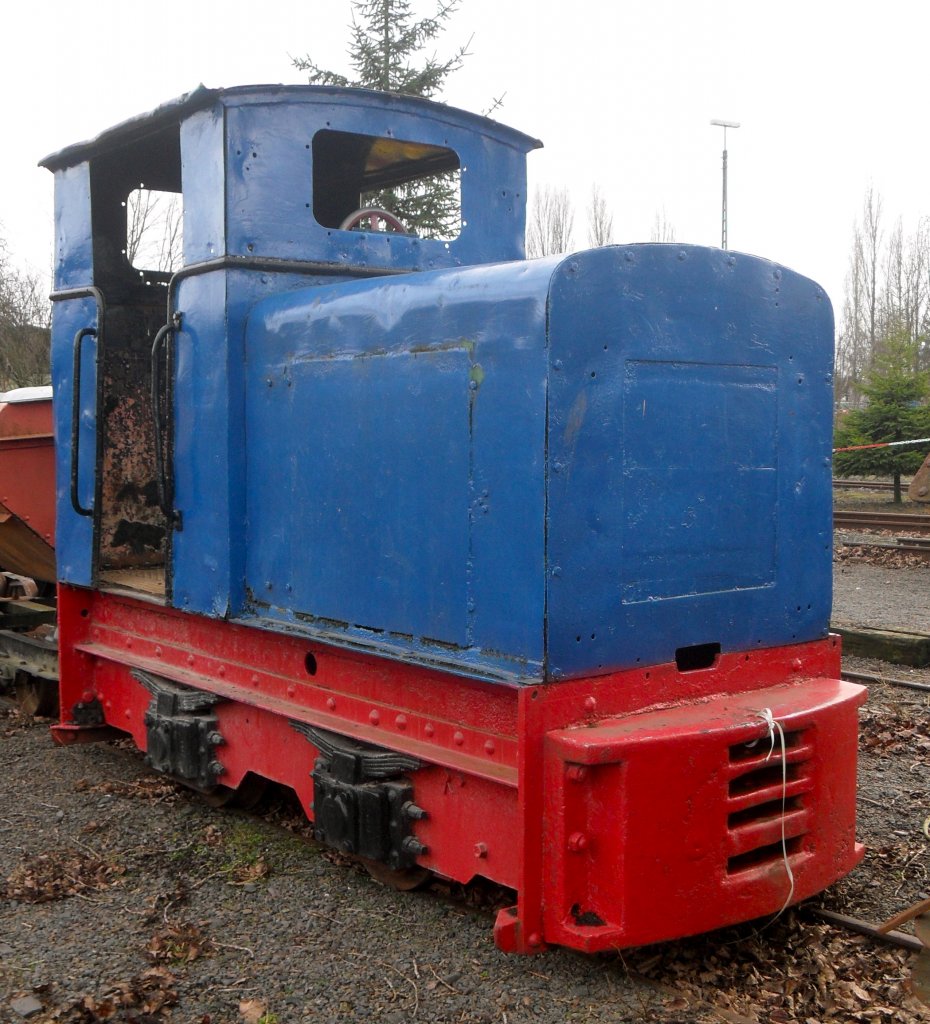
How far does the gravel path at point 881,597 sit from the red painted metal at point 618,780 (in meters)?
5.04

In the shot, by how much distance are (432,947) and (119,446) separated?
3117 mm

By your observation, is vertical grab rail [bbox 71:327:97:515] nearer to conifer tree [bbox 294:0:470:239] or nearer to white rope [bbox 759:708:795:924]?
white rope [bbox 759:708:795:924]

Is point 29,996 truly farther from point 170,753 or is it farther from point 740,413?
point 740,413

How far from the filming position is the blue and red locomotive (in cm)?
320

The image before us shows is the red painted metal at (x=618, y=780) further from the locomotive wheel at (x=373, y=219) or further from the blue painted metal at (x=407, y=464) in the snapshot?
the locomotive wheel at (x=373, y=219)

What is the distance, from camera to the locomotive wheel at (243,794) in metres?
4.80

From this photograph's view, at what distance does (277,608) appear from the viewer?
14.3 feet

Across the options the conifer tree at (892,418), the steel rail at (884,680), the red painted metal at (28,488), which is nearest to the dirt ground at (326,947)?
the steel rail at (884,680)

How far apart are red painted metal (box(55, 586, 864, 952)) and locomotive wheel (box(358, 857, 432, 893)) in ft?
0.82

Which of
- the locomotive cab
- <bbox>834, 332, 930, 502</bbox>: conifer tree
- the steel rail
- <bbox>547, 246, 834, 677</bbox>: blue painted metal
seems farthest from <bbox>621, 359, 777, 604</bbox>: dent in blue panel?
<bbox>834, 332, 930, 502</bbox>: conifer tree

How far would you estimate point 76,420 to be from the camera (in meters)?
5.39

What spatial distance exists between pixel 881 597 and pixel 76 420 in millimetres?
7994

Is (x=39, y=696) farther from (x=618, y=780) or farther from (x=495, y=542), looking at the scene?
(x=618, y=780)

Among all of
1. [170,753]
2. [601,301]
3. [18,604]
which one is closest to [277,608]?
[170,753]
